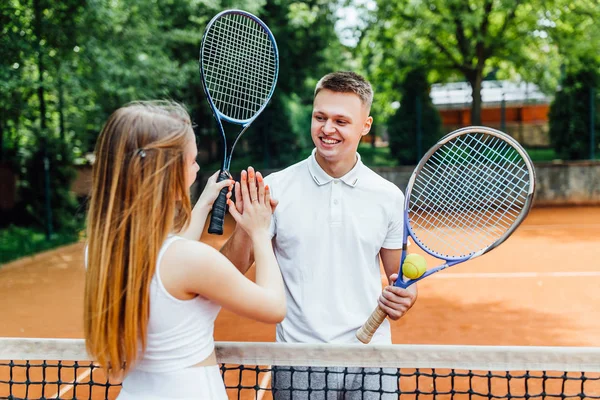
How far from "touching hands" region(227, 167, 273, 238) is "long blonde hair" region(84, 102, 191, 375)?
266 millimetres

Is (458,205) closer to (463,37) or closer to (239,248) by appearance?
(239,248)

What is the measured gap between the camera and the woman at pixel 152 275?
4.83ft

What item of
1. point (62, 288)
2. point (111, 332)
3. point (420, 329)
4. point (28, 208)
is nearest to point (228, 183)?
point (111, 332)

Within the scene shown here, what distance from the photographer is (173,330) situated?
1513 millimetres

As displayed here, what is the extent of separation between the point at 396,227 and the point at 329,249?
0.28 metres

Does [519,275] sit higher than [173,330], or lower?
lower

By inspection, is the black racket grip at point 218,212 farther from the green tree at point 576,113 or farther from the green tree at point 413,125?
the green tree at point 576,113

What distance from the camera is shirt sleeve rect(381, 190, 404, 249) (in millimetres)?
2250

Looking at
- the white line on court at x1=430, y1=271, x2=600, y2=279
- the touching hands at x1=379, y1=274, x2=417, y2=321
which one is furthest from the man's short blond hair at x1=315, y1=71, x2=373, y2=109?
the white line on court at x1=430, y1=271, x2=600, y2=279

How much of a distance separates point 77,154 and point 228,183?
40.2ft

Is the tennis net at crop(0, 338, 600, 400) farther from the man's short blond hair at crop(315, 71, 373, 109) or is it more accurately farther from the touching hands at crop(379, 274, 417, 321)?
the man's short blond hair at crop(315, 71, 373, 109)

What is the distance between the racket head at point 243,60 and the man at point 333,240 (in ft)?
1.65

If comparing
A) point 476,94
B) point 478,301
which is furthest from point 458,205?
point 476,94

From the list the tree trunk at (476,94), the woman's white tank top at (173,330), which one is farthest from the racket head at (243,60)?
the tree trunk at (476,94)
